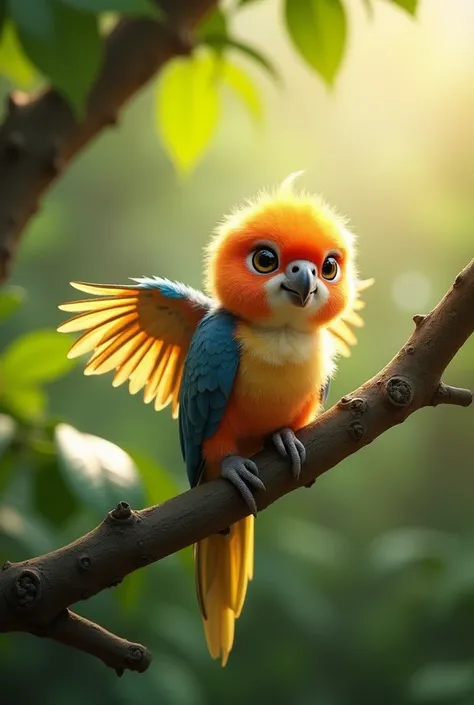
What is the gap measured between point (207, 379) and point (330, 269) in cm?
13

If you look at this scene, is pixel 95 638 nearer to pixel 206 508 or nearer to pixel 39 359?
pixel 206 508

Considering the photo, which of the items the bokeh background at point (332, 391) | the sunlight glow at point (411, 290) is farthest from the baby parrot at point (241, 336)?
the sunlight glow at point (411, 290)

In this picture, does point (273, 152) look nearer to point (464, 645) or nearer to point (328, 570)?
point (328, 570)

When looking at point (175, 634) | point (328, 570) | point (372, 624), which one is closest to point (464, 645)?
point (372, 624)

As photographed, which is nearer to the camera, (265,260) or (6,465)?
A: (265,260)

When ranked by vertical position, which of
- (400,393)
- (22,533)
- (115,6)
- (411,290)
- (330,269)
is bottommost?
(22,533)

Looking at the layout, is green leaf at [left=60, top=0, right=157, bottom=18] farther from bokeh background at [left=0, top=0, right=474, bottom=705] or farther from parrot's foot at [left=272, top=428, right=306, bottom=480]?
bokeh background at [left=0, top=0, right=474, bottom=705]

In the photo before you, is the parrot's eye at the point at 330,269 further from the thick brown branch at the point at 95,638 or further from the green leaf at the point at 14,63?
the green leaf at the point at 14,63

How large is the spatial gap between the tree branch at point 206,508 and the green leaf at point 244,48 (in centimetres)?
45

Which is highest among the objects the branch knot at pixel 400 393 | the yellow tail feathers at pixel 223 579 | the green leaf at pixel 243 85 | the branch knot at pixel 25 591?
the green leaf at pixel 243 85

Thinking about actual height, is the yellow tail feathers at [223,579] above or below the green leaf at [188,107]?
below

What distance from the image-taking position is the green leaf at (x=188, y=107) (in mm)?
1101

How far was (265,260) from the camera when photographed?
0.70m

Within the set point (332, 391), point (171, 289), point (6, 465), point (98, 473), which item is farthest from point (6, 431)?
point (332, 391)
